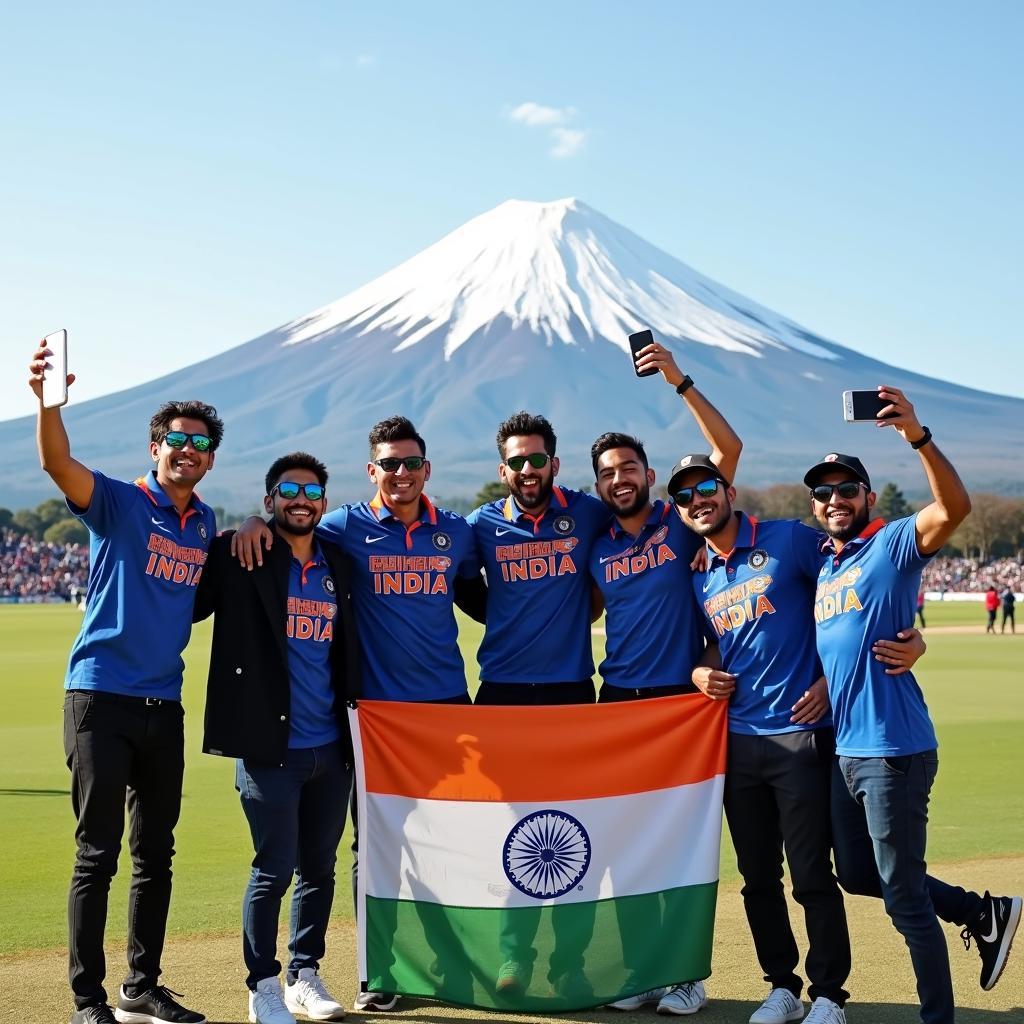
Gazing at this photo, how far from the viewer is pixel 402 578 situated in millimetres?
6363

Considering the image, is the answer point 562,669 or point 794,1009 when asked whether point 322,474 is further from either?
point 794,1009

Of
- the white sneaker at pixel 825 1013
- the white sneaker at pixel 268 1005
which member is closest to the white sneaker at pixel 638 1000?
the white sneaker at pixel 825 1013

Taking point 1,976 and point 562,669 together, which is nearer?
point 1,976

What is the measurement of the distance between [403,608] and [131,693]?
4.40 ft

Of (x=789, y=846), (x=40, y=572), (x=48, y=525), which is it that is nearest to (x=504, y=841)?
(x=789, y=846)

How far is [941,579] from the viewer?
89.5 m

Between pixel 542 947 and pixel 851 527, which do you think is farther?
pixel 542 947

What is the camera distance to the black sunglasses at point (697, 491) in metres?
6.01

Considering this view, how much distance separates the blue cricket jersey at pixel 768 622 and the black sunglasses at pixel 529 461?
1.14m

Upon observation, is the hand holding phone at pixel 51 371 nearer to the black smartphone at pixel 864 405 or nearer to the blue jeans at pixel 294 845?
the blue jeans at pixel 294 845

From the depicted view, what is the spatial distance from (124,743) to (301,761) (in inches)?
30.1

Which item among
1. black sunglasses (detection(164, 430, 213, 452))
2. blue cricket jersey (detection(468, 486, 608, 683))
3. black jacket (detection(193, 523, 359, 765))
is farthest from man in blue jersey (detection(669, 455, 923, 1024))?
black sunglasses (detection(164, 430, 213, 452))

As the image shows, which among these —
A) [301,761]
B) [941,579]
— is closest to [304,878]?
[301,761]

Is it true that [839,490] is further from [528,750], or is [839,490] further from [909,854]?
[528,750]
